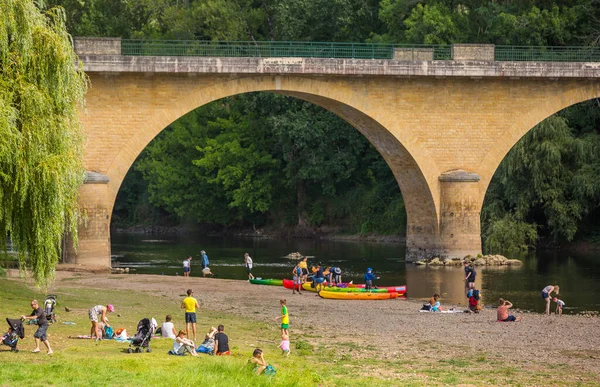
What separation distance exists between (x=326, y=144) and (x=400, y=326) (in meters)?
36.0

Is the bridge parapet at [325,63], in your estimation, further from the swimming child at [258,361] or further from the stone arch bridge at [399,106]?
the swimming child at [258,361]

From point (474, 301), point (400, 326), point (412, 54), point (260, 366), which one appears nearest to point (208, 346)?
point (260, 366)

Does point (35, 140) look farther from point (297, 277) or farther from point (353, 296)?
point (297, 277)

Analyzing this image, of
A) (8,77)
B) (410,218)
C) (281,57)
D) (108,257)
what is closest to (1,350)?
(8,77)

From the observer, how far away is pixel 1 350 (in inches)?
843

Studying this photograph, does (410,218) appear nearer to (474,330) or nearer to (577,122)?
(577,122)

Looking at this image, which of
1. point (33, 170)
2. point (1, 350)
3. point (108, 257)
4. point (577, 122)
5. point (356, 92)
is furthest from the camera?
point (577, 122)

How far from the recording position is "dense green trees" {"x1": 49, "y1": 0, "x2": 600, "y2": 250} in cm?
5209

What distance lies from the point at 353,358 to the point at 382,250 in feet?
112

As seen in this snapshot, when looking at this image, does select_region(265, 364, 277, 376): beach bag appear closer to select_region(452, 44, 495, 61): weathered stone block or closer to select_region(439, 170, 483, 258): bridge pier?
select_region(439, 170, 483, 258): bridge pier

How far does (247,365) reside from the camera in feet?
67.5

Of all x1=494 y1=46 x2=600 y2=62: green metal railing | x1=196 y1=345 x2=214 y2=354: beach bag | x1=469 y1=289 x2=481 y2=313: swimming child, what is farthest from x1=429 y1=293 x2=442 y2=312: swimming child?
x1=494 y1=46 x2=600 y2=62: green metal railing

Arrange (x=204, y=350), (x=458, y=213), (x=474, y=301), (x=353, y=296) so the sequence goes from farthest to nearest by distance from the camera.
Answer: (x=458, y=213), (x=353, y=296), (x=474, y=301), (x=204, y=350)

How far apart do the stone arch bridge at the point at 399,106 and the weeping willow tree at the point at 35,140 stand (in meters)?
16.7
